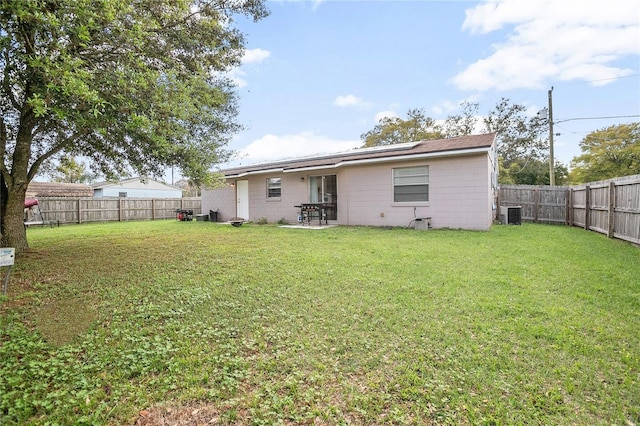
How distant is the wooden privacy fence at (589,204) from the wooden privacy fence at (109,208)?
19.7m

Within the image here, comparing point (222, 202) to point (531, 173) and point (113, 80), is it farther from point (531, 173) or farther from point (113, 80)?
point (531, 173)

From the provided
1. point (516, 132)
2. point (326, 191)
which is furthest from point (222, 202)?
point (516, 132)

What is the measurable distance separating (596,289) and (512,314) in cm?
184

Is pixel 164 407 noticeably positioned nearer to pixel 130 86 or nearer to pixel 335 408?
pixel 335 408

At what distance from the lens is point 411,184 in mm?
Answer: 11328

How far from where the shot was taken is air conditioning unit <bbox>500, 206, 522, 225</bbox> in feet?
41.4

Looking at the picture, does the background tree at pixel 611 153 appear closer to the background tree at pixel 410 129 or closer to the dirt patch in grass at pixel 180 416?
the background tree at pixel 410 129

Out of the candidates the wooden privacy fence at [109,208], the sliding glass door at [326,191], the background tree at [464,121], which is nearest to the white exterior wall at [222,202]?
the wooden privacy fence at [109,208]

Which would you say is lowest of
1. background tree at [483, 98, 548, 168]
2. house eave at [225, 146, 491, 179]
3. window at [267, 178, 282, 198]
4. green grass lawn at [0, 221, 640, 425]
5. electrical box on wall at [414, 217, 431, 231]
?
green grass lawn at [0, 221, 640, 425]

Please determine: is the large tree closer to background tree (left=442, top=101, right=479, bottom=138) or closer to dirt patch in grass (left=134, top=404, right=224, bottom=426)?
dirt patch in grass (left=134, top=404, right=224, bottom=426)

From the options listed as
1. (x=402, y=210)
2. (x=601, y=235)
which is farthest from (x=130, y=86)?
(x=601, y=235)

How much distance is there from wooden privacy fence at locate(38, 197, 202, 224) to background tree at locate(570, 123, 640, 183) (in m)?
28.2

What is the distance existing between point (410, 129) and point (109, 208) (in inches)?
917

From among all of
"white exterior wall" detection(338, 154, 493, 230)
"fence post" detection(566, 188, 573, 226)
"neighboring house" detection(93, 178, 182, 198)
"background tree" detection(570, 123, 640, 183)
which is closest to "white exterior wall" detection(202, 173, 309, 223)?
"white exterior wall" detection(338, 154, 493, 230)
